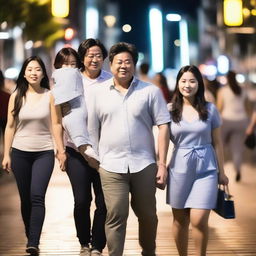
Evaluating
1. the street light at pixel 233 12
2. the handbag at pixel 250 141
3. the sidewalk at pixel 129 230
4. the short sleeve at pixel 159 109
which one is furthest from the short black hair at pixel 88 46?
the street light at pixel 233 12

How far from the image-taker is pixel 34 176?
8.74 meters

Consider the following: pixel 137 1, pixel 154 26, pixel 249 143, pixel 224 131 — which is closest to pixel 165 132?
pixel 249 143

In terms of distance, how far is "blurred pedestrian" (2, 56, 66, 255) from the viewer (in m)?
8.73

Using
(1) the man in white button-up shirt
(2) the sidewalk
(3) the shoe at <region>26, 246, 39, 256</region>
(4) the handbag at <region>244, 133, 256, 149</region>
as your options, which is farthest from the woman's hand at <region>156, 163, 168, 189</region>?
(4) the handbag at <region>244, 133, 256, 149</region>

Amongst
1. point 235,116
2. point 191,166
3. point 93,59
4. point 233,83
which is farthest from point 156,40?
point 191,166

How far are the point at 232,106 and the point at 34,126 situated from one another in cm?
717

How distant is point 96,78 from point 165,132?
1.06 m

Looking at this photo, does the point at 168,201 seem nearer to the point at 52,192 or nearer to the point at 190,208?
the point at 190,208

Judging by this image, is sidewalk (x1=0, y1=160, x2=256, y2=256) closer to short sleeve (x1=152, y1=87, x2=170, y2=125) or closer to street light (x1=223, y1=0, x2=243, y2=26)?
short sleeve (x1=152, y1=87, x2=170, y2=125)

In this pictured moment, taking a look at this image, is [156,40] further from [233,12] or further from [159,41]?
[233,12]

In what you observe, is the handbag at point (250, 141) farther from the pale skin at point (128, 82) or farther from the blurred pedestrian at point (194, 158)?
the pale skin at point (128, 82)

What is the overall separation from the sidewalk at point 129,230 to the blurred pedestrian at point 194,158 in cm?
115

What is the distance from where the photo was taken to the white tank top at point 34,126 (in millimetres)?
8766

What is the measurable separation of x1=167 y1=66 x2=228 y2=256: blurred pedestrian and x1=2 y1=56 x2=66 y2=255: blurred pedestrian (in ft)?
4.86
